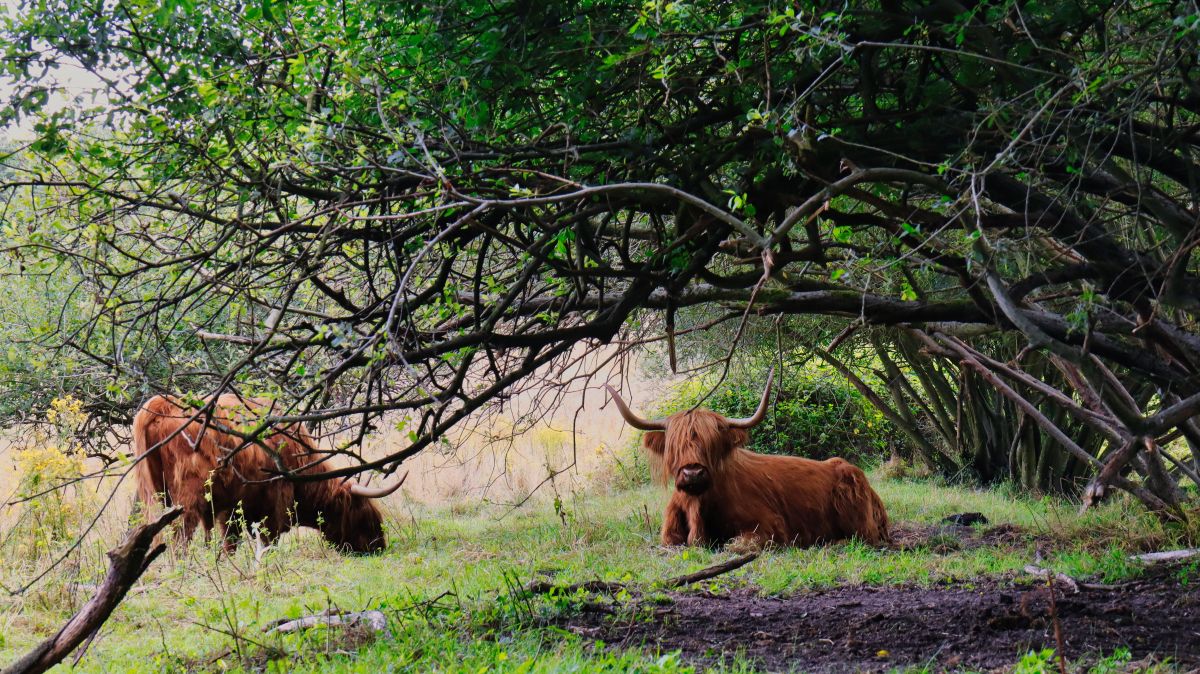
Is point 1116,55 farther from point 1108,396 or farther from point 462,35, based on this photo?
point 462,35

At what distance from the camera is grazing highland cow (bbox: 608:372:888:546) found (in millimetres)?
9281

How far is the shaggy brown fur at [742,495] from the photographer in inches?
366

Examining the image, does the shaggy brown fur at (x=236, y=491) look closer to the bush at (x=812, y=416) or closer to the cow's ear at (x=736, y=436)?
the cow's ear at (x=736, y=436)

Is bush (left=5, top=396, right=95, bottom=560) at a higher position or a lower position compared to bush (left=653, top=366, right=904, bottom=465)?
higher

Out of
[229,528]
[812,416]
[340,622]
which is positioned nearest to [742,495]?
[229,528]

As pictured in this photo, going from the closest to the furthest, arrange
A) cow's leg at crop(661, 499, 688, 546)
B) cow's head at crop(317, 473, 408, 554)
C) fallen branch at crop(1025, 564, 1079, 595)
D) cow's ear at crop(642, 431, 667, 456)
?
fallen branch at crop(1025, 564, 1079, 595), cow's leg at crop(661, 499, 688, 546), cow's ear at crop(642, 431, 667, 456), cow's head at crop(317, 473, 408, 554)

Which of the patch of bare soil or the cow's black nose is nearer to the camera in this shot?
the patch of bare soil

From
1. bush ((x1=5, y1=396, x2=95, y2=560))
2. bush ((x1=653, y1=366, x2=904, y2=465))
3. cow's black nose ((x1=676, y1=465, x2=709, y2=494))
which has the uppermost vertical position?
bush ((x1=5, y1=396, x2=95, y2=560))

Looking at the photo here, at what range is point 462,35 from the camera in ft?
15.7

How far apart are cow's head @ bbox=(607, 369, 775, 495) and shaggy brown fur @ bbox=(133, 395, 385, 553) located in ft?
9.78

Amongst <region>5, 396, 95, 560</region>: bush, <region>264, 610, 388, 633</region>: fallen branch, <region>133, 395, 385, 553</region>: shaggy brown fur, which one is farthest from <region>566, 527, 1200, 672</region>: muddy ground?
<region>133, 395, 385, 553</region>: shaggy brown fur

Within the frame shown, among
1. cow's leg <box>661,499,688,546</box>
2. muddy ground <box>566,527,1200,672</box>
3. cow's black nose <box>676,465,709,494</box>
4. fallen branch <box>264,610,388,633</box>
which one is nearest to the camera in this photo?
muddy ground <box>566,527,1200,672</box>

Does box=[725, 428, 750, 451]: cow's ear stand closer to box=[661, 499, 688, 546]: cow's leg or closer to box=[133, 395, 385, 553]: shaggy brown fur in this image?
box=[661, 499, 688, 546]: cow's leg

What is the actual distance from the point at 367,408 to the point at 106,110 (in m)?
1.71
